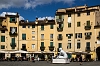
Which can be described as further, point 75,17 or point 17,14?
point 17,14

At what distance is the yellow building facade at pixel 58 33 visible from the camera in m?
60.5

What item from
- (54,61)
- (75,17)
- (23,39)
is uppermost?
(75,17)

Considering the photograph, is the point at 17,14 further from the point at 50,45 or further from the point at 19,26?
the point at 50,45

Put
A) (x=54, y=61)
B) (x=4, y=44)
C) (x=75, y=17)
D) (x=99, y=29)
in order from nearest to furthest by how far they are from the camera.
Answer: (x=54, y=61) < (x=99, y=29) < (x=75, y=17) < (x=4, y=44)

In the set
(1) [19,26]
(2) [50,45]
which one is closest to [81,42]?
(2) [50,45]

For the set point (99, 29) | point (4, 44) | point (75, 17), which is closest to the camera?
point (99, 29)

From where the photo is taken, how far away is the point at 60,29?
65.4m

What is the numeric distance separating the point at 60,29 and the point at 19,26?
12.3m

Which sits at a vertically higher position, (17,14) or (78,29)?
(17,14)

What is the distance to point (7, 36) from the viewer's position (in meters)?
Result: 68.9

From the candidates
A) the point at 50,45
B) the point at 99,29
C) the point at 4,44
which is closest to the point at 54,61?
the point at 99,29

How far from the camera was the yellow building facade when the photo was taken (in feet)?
198

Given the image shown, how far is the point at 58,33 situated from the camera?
2589 inches

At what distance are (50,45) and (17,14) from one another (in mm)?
13319
